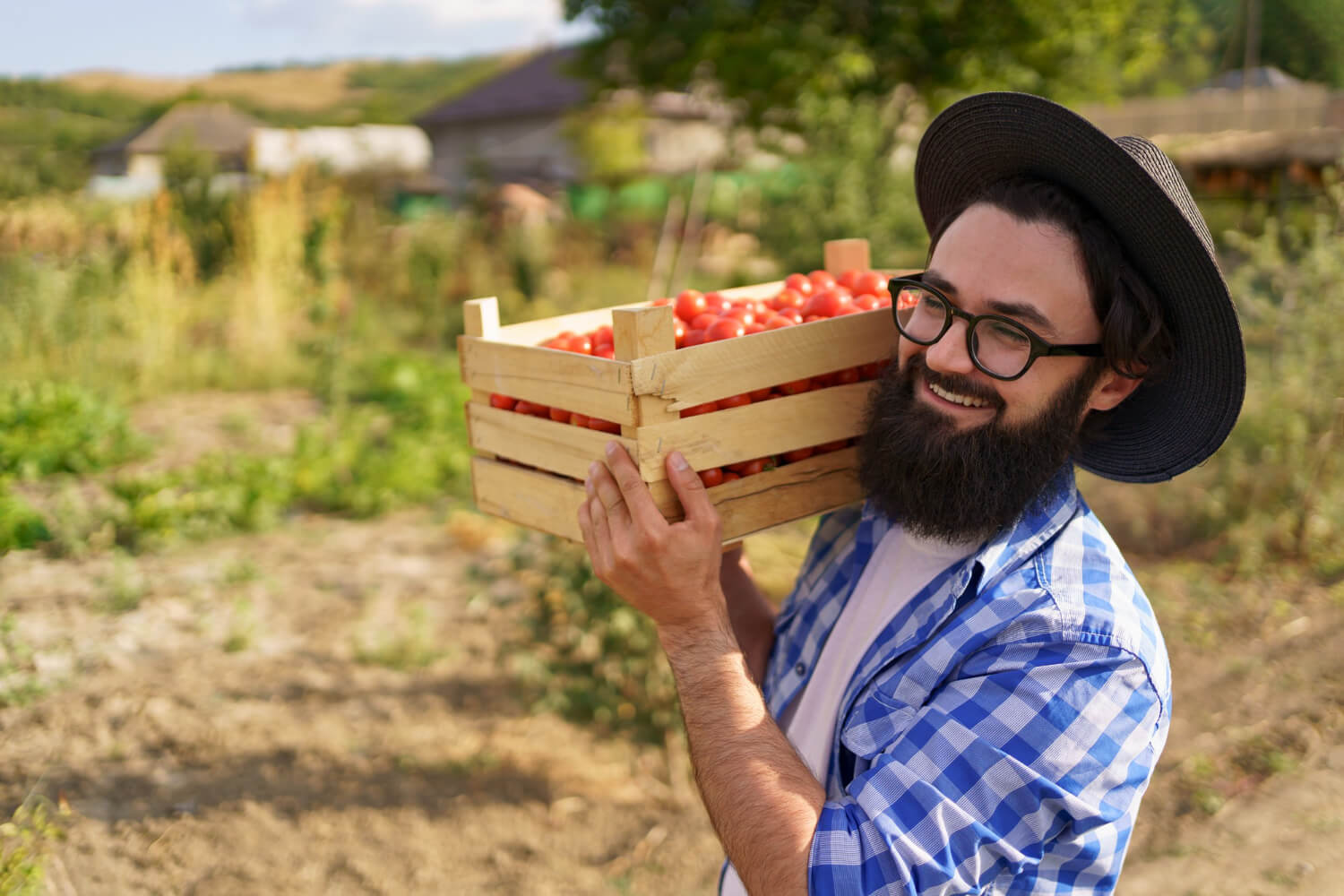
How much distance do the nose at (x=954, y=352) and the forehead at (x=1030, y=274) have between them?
0.15 ft

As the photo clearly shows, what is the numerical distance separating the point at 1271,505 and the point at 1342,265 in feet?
4.69

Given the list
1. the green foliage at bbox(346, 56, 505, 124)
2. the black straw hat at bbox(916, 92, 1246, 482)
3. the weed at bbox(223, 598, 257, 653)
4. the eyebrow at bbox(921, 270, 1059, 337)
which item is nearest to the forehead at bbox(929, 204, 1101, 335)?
the eyebrow at bbox(921, 270, 1059, 337)

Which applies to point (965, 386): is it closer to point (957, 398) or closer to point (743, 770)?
point (957, 398)

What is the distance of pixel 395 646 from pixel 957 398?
11.4 feet

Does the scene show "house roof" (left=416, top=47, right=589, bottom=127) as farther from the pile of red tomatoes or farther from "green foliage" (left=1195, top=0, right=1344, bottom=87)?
the pile of red tomatoes

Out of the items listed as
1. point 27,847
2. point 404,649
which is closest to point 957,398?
point 27,847

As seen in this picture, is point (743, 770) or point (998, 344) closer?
point (743, 770)

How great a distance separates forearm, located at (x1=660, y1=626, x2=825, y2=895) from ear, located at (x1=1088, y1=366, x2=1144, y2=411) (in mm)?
812

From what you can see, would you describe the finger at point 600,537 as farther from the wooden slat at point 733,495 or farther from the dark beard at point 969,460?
the dark beard at point 969,460

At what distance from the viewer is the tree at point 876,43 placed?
699 inches

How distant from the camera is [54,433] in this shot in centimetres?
549

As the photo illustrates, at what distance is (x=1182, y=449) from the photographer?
6.05 feet

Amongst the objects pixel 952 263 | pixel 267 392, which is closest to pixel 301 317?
pixel 267 392

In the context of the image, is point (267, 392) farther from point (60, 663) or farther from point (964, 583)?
point (964, 583)
